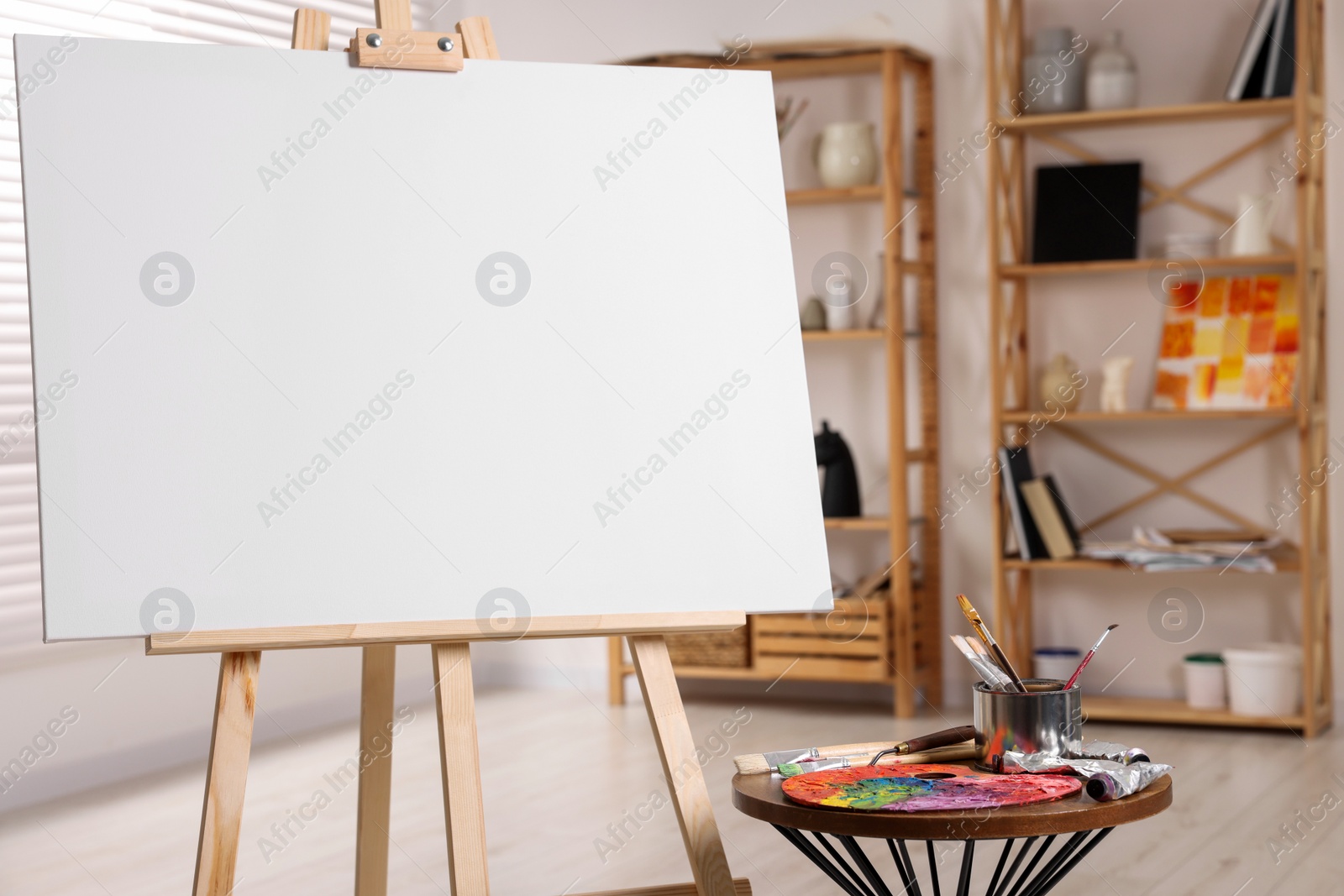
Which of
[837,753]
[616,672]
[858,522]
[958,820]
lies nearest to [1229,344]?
[858,522]

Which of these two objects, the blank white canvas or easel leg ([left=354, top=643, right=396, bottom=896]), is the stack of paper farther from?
easel leg ([left=354, top=643, right=396, bottom=896])

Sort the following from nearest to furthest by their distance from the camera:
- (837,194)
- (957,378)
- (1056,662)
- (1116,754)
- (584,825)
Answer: (1116,754)
(584,825)
(1056,662)
(837,194)
(957,378)

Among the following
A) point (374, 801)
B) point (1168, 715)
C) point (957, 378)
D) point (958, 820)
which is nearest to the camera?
point (958, 820)

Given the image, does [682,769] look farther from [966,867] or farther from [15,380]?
[15,380]

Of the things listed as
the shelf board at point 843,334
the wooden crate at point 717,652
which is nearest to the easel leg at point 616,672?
the wooden crate at point 717,652

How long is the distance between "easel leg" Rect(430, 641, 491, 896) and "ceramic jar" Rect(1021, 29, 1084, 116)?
2907mm

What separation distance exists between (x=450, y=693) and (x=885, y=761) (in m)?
0.50

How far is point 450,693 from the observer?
5.13 ft

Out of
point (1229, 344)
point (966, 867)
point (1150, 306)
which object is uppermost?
point (1150, 306)

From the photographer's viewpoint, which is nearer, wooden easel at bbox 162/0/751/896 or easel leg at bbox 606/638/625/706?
wooden easel at bbox 162/0/751/896

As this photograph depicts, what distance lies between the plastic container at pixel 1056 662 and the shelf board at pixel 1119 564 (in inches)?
9.9

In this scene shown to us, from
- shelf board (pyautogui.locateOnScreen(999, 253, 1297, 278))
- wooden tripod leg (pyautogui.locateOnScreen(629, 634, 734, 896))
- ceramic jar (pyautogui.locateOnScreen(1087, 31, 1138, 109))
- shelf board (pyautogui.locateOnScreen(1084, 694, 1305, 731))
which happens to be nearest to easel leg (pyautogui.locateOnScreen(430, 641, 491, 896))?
wooden tripod leg (pyautogui.locateOnScreen(629, 634, 734, 896))

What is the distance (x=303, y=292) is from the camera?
1.67 metres

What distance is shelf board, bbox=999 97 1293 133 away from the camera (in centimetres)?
365
